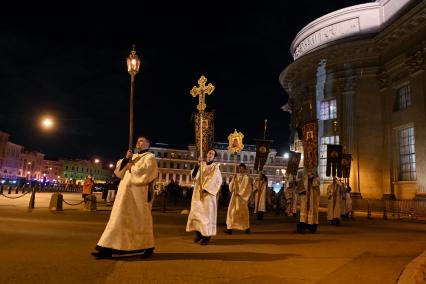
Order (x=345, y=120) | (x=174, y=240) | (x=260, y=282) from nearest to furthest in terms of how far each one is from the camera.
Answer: (x=260, y=282)
(x=174, y=240)
(x=345, y=120)

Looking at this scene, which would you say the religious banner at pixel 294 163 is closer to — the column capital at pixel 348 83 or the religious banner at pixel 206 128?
the column capital at pixel 348 83

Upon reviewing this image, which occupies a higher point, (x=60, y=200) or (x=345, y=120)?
(x=345, y=120)

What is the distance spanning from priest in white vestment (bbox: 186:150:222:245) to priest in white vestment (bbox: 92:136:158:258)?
2.26 meters

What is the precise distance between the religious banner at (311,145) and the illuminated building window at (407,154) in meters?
14.7

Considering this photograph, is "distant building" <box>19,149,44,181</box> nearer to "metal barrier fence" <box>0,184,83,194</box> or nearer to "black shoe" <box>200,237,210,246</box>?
"metal barrier fence" <box>0,184,83,194</box>

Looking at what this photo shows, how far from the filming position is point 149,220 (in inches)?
285

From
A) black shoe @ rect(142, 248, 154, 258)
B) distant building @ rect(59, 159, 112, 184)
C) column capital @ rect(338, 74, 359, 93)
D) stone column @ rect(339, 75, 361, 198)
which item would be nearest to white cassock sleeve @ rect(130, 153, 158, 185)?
black shoe @ rect(142, 248, 154, 258)

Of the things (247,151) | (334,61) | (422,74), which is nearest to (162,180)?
(247,151)

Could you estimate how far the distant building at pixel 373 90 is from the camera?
27.1 m

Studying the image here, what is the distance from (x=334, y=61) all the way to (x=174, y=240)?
92.5 ft

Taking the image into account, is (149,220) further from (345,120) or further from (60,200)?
(345,120)

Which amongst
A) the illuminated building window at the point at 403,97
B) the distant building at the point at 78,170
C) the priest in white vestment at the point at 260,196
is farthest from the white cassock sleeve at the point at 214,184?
the distant building at the point at 78,170

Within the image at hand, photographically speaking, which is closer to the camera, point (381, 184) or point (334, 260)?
point (334, 260)

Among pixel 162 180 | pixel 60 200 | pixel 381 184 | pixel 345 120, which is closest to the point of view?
pixel 60 200
